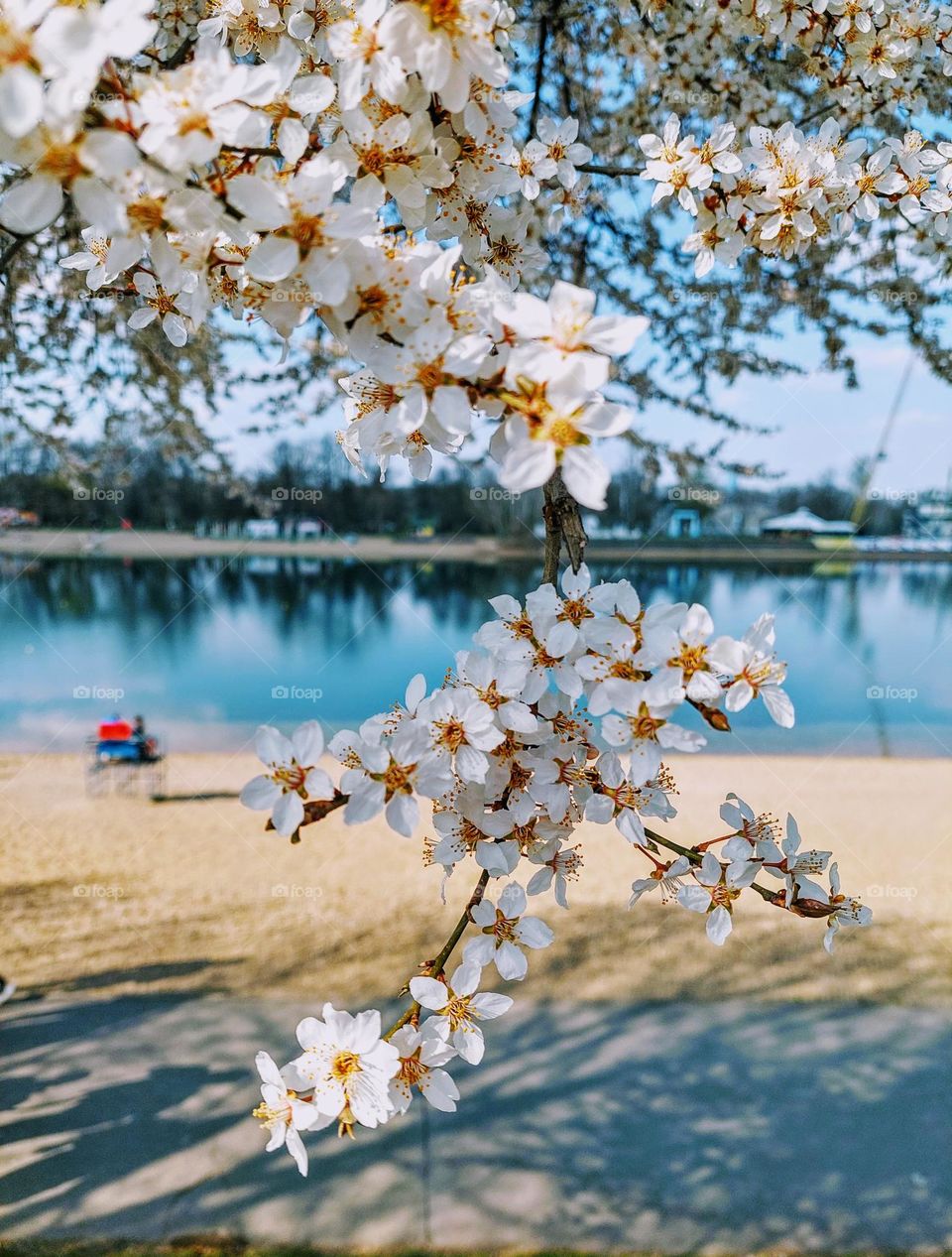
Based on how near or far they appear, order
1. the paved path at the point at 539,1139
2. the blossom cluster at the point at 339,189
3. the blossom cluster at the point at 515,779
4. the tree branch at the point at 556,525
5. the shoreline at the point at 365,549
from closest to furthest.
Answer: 1. the blossom cluster at the point at 339,189
2. the blossom cluster at the point at 515,779
3. the tree branch at the point at 556,525
4. the paved path at the point at 539,1139
5. the shoreline at the point at 365,549

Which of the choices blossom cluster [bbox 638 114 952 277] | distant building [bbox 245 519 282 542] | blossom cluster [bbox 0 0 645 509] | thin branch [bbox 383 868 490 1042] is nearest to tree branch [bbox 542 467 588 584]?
blossom cluster [bbox 0 0 645 509]

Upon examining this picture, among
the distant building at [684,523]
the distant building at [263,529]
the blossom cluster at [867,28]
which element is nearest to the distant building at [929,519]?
the distant building at [684,523]

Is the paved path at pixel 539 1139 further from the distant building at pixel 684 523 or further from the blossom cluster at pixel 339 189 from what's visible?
the distant building at pixel 684 523

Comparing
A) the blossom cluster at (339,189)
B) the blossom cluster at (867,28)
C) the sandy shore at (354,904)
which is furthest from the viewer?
the sandy shore at (354,904)

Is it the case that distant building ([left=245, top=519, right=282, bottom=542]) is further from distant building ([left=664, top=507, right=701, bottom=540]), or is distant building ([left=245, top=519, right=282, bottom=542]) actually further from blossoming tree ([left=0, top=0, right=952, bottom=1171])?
blossoming tree ([left=0, top=0, right=952, bottom=1171])

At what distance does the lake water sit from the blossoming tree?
3.97 meters

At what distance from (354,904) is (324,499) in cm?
215

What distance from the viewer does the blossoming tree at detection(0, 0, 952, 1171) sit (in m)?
0.46

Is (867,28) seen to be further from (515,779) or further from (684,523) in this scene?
(684,523)

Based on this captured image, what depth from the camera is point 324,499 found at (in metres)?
4.77

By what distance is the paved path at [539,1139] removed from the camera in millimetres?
2121

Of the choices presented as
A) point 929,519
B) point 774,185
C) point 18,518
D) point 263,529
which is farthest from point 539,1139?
point 929,519

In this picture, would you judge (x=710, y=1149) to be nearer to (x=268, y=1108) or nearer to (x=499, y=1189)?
(x=499, y=1189)

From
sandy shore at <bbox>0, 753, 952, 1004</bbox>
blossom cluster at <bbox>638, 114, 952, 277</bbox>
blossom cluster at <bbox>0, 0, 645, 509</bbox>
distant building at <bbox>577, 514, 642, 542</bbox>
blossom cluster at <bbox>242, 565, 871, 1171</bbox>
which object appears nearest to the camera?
blossom cluster at <bbox>0, 0, 645, 509</bbox>
